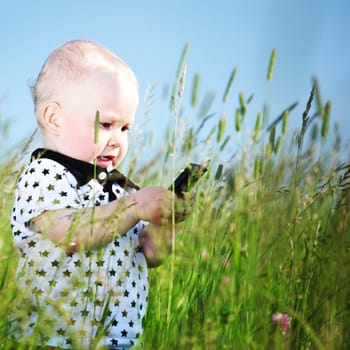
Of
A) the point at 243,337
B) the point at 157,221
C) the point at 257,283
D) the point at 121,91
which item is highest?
the point at 121,91

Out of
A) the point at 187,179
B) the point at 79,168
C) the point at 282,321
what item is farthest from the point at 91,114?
the point at 282,321

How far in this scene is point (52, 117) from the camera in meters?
1.93

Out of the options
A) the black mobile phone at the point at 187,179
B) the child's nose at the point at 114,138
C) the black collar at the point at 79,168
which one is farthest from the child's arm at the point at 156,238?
the child's nose at the point at 114,138

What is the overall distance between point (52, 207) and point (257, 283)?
21.3 inches

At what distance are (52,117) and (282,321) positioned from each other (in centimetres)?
82

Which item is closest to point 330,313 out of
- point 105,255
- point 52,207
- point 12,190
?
point 105,255

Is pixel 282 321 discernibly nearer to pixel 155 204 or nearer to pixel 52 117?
pixel 155 204

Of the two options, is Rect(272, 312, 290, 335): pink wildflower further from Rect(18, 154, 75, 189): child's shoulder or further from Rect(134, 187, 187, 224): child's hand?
Rect(18, 154, 75, 189): child's shoulder

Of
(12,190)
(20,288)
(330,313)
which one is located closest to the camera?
(20,288)

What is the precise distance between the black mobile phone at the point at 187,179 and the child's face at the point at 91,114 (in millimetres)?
254

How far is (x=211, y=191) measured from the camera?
1.74 m

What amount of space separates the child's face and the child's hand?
25 centimetres

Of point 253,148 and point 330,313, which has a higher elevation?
point 253,148

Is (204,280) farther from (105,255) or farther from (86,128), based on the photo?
(86,128)
